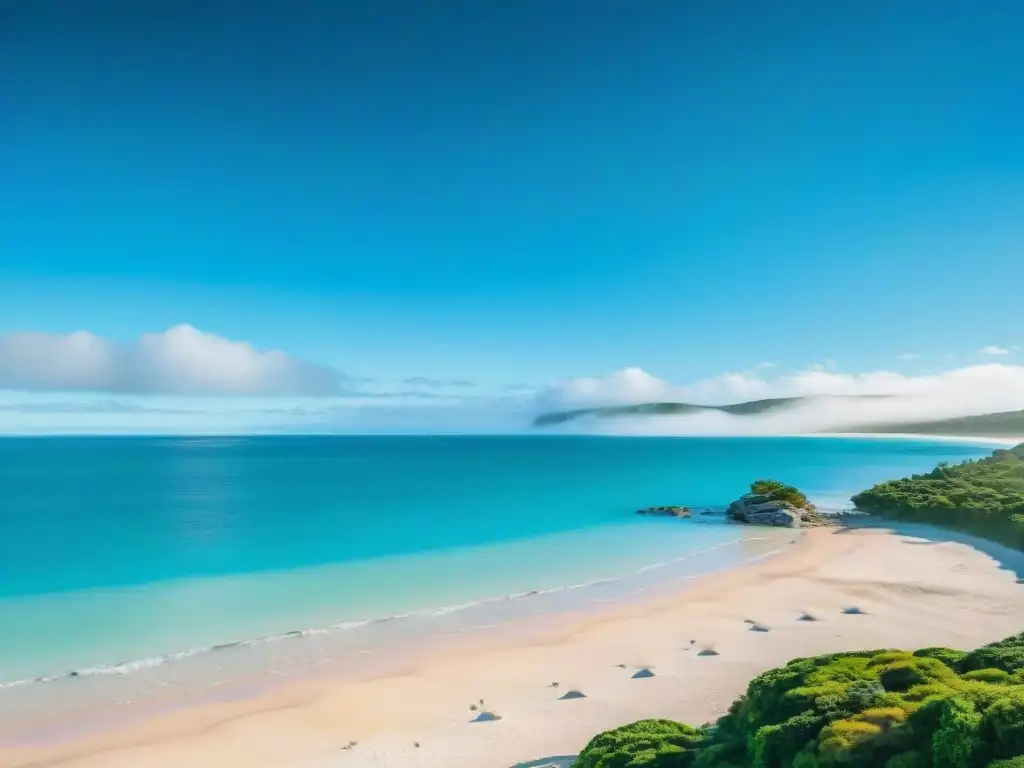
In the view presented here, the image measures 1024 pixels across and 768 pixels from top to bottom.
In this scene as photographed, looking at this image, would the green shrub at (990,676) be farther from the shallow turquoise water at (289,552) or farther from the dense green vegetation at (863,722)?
the shallow turquoise water at (289,552)

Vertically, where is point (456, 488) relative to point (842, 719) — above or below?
below

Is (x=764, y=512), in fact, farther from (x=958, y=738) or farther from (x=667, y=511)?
(x=958, y=738)

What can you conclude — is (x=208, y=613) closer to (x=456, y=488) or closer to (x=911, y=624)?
(x=911, y=624)

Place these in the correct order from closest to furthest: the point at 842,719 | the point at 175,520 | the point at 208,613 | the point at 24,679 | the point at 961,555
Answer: the point at 842,719, the point at 24,679, the point at 208,613, the point at 961,555, the point at 175,520

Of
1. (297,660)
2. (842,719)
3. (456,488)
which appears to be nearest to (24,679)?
(297,660)

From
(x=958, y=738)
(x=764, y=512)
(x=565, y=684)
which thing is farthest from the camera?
(x=764, y=512)

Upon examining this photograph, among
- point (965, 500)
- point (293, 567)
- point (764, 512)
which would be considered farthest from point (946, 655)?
point (965, 500)

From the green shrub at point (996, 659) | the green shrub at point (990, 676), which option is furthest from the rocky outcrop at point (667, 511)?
the green shrub at point (990, 676)

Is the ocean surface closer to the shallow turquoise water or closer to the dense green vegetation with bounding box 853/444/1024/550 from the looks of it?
the shallow turquoise water
